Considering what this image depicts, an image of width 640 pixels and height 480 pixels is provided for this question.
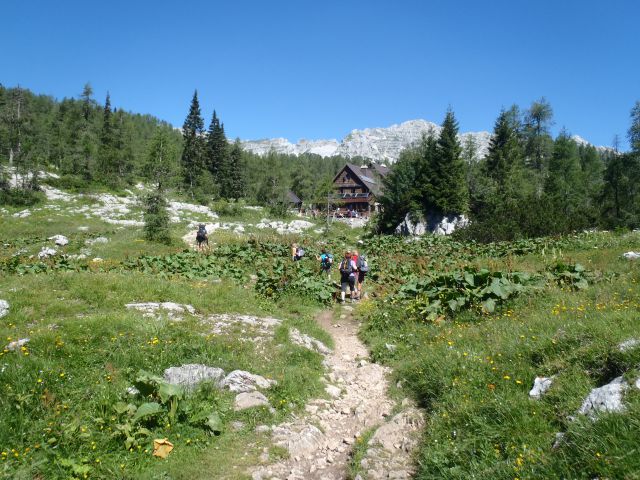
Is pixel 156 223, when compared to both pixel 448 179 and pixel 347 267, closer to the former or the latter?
pixel 347 267

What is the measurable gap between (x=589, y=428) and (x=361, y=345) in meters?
6.69

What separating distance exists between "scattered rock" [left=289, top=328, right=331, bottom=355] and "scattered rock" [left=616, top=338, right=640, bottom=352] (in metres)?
5.96

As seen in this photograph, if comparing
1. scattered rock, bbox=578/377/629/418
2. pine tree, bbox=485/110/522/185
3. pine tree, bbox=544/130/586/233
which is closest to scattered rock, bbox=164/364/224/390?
scattered rock, bbox=578/377/629/418

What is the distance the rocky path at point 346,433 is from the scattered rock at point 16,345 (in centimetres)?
471

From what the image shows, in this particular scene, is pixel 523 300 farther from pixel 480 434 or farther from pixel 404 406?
pixel 480 434

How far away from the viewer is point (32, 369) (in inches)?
239

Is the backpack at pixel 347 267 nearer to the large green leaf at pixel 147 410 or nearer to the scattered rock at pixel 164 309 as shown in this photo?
the scattered rock at pixel 164 309

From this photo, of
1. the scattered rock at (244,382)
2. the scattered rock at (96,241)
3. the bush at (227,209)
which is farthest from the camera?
the bush at (227,209)

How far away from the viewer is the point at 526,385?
558 cm

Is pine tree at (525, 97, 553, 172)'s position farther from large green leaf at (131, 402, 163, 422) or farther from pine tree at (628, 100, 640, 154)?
large green leaf at (131, 402, 163, 422)

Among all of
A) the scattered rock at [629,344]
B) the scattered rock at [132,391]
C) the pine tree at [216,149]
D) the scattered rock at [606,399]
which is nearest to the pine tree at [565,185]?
the scattered rock at [629,344]

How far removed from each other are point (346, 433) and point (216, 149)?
80732 millimetres

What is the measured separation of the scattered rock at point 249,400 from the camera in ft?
20.7

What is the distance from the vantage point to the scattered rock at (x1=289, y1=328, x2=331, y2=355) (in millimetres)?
9211
